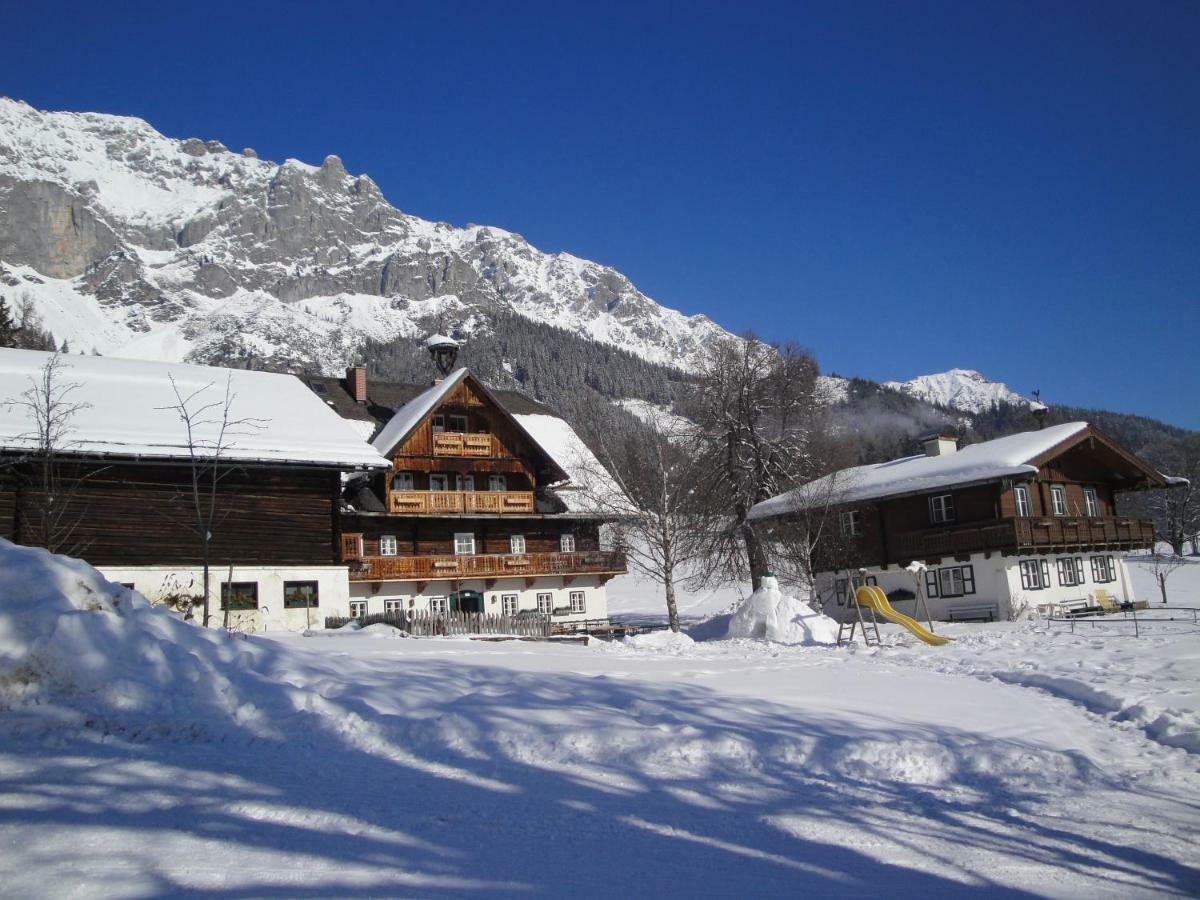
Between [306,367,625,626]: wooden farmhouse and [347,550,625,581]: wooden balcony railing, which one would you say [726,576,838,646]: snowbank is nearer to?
[306,367,625,626]: wooden farmhouse

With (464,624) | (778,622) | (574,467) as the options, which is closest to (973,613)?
(778,622)

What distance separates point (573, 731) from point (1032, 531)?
30953 mm

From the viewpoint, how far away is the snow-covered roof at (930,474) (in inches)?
1436

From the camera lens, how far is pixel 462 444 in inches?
1612

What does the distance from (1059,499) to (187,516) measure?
114 feet

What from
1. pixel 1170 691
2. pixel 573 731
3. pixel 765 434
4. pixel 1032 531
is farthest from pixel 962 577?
pixel 573 731

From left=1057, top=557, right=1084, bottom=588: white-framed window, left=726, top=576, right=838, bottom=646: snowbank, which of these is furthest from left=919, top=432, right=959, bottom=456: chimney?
left=726, top=576, right=838, bottom=646: snowbank

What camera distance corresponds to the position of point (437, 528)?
134 ft

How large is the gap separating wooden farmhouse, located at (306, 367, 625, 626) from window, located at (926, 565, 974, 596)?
13.6 meters

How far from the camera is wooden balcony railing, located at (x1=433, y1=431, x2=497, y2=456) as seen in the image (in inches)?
1593

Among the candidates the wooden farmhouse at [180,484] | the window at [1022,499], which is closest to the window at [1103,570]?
the window at [1022,499]

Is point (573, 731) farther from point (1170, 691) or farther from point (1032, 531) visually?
point (1032, 531)

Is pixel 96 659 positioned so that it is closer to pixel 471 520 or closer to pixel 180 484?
pixel 180 484

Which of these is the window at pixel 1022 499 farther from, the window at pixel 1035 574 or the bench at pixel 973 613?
the bench at pixel 973 613
